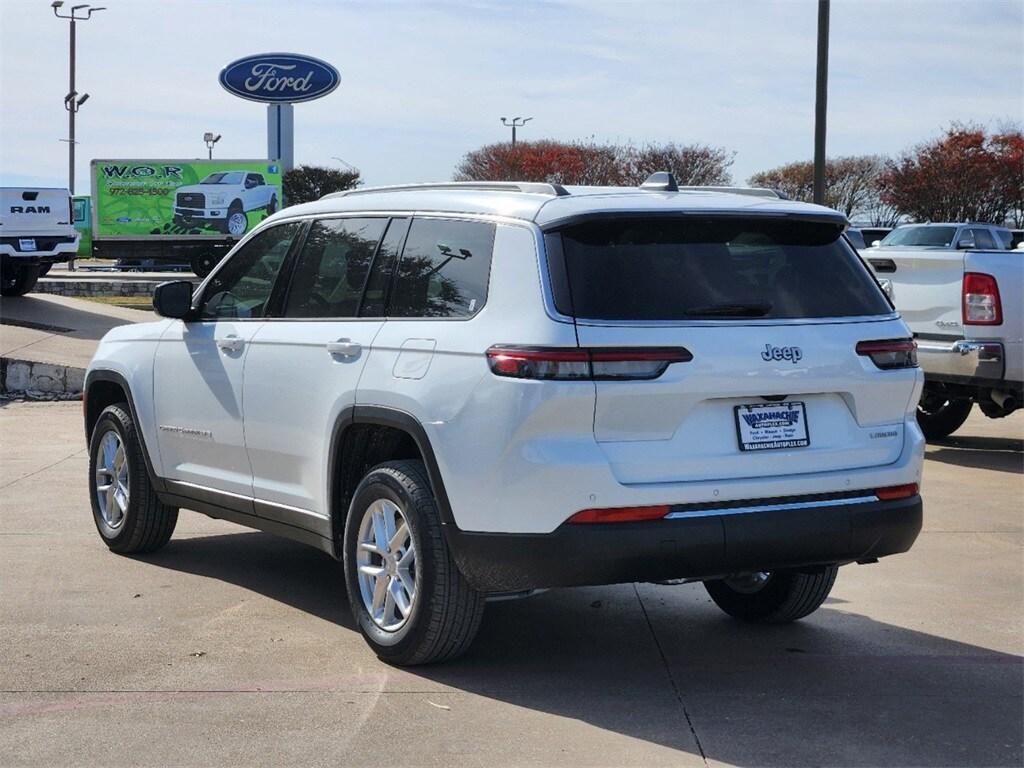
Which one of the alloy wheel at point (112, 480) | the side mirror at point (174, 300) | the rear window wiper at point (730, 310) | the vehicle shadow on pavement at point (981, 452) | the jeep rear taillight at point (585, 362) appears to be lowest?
the vehicle shadow on pavement at point (981, 452)

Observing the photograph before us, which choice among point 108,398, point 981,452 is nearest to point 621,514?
point 108,398

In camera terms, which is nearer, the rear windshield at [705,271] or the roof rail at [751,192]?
the rear windshield at [705,271]

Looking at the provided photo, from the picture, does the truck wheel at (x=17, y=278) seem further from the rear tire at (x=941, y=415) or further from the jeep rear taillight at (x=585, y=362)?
the jeep rear taillight at (x=585, y=362)

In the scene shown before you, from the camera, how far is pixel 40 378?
15.2 meters

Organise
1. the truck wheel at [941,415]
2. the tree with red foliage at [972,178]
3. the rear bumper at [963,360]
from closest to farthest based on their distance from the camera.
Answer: the rear bumper at [963,360] → the truck wheel at [941,415] → the tree with red foliage at [972,178]

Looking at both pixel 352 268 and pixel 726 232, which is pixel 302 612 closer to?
pixel 352 268

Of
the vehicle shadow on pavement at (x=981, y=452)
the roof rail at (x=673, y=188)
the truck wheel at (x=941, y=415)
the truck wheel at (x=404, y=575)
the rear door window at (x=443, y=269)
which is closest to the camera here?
the truck wheel at (x=404, y=575)

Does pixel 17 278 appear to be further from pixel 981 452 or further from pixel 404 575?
pixel 404 575

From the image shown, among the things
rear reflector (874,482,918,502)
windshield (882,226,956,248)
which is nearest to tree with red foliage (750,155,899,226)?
windshield (882,226,956,248)

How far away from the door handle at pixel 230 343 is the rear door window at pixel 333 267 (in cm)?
35

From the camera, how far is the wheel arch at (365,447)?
5.25 metres

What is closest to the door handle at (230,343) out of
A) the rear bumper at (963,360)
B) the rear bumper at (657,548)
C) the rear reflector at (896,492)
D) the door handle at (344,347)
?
the door handle at (344,347)

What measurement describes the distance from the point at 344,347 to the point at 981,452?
7.55m

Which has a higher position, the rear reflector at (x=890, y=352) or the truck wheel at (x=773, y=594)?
the rear reflector at (x=890, y=352)
